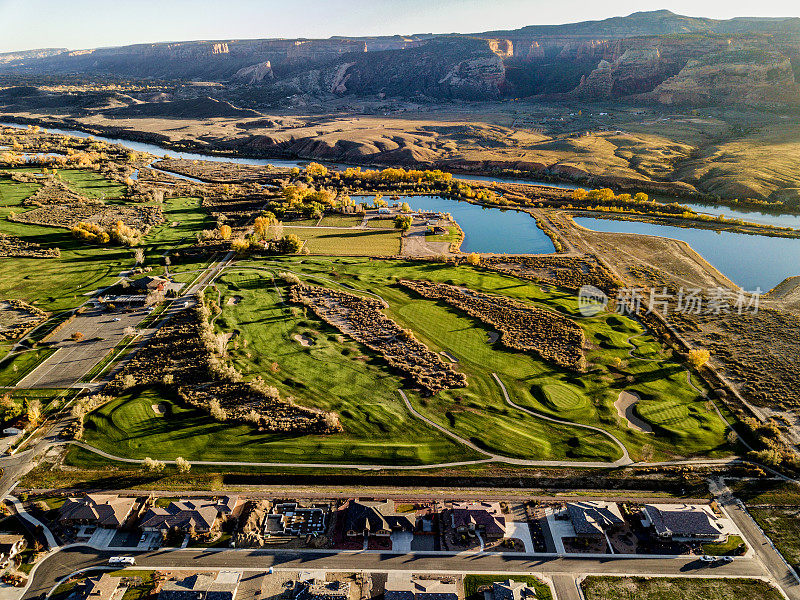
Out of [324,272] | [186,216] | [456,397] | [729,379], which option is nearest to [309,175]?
[186,216]

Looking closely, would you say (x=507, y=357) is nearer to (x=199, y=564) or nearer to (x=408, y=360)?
(x=408, y=360)

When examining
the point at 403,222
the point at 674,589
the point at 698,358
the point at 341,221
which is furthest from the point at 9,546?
the point at 341,221

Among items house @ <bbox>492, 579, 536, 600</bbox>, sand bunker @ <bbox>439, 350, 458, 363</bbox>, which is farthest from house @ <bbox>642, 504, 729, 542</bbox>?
sand bunker @ <bbox>439, 350, 458, 363</bbox>

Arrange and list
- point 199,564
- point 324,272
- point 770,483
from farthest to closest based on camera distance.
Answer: point 324,272 < point 770,483 < point 199,564

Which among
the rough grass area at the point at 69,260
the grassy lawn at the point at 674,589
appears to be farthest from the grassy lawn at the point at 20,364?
the grassy lawn at the point at 674,589

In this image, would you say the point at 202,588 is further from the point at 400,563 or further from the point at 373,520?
the point at 400,563

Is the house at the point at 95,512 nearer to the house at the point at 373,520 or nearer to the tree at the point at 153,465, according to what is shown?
the tree at the point at 153,465
